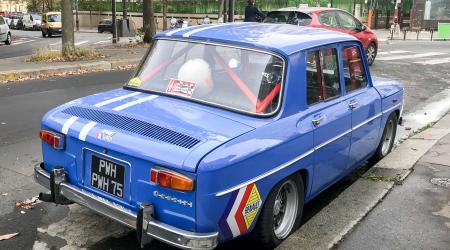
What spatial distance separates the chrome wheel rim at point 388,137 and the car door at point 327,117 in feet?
5.20

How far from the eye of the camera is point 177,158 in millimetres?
3002

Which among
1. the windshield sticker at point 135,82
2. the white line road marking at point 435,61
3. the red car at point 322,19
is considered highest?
the red car at point 322,19

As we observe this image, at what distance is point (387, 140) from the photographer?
6.20 m

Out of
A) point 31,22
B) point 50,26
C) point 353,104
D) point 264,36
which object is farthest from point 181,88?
point 31,22

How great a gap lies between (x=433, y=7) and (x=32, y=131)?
38.3 meters

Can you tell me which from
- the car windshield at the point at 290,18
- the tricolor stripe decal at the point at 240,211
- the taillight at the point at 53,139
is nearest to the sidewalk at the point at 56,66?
the car windshield at the point at 290,18

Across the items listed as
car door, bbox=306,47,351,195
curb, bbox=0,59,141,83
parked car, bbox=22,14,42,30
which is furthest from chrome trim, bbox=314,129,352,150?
parked car, bbox=22,14,42,30

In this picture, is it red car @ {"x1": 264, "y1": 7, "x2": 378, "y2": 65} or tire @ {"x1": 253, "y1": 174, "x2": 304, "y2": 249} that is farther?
red car @ {"x1": 264, "y1": 7, "x2": 378, "y2": 65}

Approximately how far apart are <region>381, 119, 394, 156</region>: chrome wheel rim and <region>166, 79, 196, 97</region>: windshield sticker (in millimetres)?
2904

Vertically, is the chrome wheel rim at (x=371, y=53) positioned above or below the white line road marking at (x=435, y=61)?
above

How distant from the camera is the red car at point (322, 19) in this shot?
13930 millimetres

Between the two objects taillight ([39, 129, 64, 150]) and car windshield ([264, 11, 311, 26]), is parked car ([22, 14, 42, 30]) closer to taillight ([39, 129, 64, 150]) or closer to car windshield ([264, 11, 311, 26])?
car windshield ([264, 11, 311, 26])

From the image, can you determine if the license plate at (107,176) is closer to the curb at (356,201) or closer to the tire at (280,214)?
the tire at (280,214)

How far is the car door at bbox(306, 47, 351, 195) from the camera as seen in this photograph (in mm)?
4039
